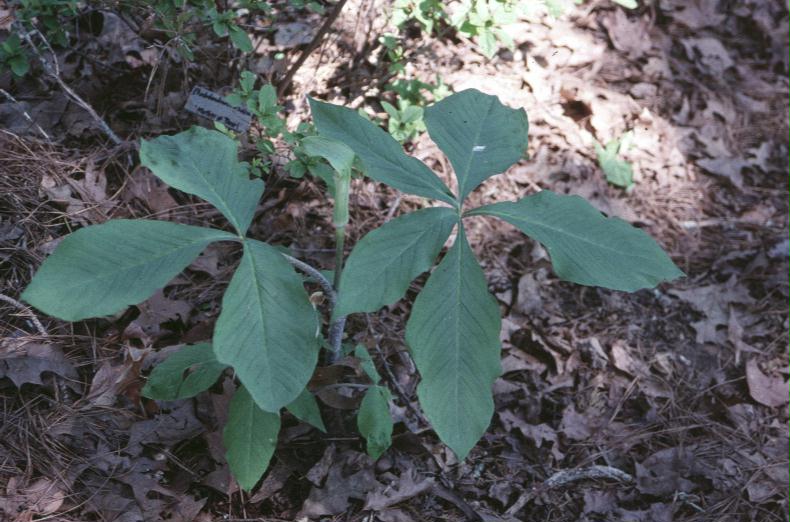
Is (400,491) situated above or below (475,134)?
below

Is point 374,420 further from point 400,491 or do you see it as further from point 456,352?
point 456,352

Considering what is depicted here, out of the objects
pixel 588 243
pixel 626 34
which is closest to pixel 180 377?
pixel 588 243

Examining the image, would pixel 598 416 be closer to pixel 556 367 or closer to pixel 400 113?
pixel 556 367

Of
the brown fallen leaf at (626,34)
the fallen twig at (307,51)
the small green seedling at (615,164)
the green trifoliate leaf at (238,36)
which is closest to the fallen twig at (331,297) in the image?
the green trifoliate leaf at (238,36)

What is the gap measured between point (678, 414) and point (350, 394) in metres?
1.32

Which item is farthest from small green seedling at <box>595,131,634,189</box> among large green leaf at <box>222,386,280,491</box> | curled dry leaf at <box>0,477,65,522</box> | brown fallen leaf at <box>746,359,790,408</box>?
curled dry leaf at <box>0,477,65,522</box>

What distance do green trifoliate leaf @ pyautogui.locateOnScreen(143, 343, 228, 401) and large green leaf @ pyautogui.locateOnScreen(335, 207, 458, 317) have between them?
506 mm

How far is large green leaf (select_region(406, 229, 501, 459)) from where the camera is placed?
4.16ft

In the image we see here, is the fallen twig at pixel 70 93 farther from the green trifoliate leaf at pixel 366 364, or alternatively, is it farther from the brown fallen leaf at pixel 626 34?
the brown fallen leaf at pixel 626 34

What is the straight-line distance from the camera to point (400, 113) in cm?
245

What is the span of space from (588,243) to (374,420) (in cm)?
71

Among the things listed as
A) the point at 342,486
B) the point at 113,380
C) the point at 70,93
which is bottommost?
the point at 342,486

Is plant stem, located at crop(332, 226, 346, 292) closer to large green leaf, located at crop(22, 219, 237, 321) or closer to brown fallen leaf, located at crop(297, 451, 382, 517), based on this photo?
large green leaf, located at crop(22, 219, 237, 321)

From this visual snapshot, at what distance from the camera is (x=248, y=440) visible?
1.50m
